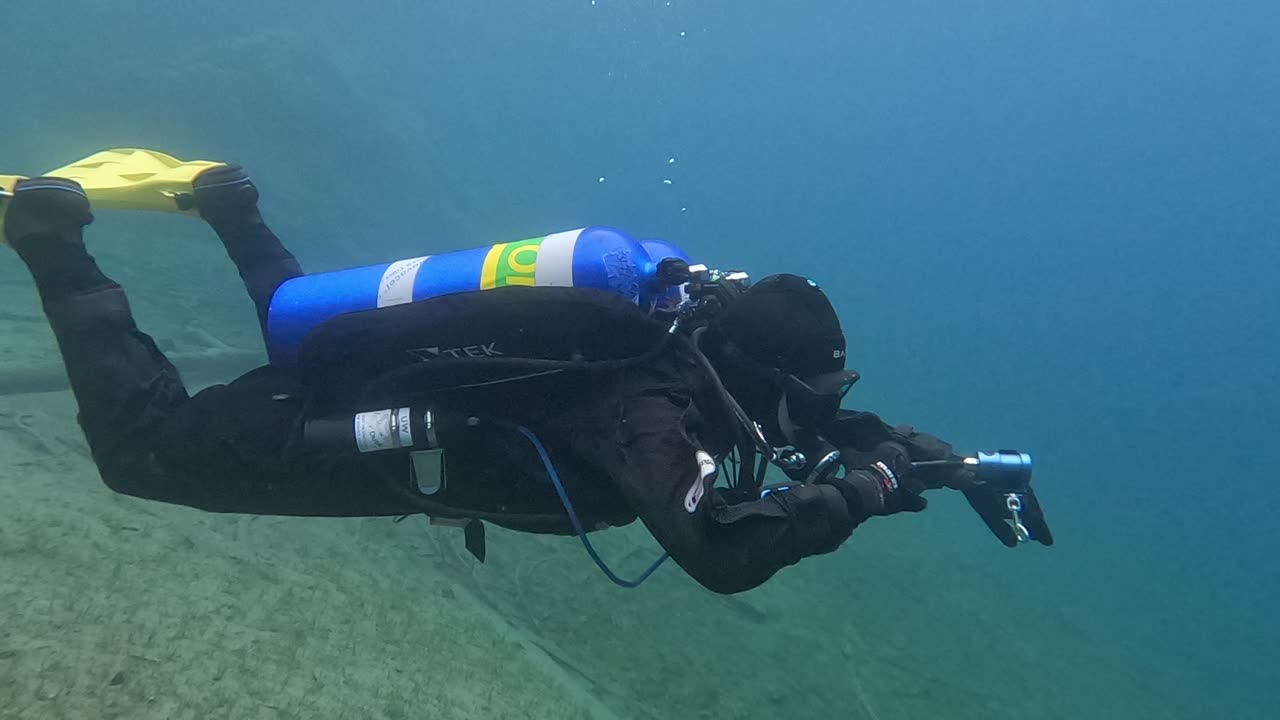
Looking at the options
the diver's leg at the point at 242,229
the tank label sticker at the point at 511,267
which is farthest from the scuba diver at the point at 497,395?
the diver's leg at the point at 242,229

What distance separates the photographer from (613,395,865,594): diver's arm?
225 centimetres

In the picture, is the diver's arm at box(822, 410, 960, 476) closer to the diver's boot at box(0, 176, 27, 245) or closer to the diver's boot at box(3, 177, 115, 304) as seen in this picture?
the diver's boot at box(3, 177, 115, 304)

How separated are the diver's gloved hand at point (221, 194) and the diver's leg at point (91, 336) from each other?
81cm

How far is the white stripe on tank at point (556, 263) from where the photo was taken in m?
2.79

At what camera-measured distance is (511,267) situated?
287 centimetres

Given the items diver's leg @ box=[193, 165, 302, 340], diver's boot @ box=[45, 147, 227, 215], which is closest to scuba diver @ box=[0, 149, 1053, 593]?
diver's boot @ box=[45, 147, 227, 215]

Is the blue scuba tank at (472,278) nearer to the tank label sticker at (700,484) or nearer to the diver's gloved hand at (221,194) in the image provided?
the tank label sticker at (700,484)

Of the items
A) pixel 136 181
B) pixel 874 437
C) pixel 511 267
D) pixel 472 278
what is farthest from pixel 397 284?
pixel 874 437

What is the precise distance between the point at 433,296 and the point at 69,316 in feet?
5.32

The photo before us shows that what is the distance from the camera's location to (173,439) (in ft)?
9.63

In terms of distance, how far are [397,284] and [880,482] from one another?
Answer: 2254 millimetres

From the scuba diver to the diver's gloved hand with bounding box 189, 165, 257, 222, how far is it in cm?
82

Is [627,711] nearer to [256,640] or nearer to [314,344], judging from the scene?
[256,640]

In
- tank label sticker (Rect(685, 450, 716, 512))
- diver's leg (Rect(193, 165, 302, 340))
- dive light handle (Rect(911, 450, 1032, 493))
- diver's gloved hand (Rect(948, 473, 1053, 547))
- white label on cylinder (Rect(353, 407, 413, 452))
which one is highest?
A: diver's leg (Rect(193, 165, 302, 340))
